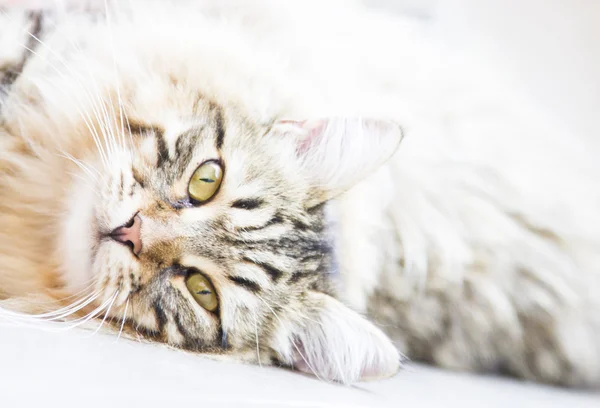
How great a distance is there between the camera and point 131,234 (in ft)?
2.17

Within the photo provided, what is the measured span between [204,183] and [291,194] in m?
0.12

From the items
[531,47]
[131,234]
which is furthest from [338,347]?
[531,47]

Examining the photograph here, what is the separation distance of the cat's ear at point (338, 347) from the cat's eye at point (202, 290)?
12 cm

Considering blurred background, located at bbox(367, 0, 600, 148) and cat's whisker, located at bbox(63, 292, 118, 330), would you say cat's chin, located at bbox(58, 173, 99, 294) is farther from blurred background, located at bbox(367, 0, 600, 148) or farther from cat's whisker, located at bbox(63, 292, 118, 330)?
blurred background, located at bbox(367, 0, 600, 148)

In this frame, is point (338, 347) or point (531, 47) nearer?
point (338, 347)

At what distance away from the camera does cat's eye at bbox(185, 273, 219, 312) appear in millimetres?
708

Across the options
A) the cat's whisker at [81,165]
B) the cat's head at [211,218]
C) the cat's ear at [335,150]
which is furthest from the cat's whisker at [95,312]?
the cat's ear at [335,150]

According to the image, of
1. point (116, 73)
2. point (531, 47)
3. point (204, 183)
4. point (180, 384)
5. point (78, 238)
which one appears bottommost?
point (180, 384)

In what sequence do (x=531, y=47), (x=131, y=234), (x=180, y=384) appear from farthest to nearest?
(x=531, y=47), (x=131, y=234), (x=180, y=384)

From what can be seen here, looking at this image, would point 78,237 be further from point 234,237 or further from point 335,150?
point 335,150

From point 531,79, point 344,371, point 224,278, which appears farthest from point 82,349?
point 531,79

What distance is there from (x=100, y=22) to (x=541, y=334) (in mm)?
813

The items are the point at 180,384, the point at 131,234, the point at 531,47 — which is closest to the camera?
the point at 180,384

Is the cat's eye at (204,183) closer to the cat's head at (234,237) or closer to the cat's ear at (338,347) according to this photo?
the cat's head at (234,237)
